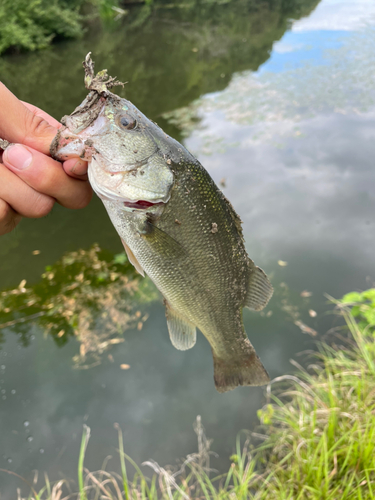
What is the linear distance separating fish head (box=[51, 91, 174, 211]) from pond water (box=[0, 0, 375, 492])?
341 cm

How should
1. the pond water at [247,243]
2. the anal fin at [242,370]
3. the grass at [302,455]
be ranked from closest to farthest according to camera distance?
the anal fin at [242,370], the grass at [302,455], the pond water at [247,243]

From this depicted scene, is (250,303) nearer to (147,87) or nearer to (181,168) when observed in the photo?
(181,168)

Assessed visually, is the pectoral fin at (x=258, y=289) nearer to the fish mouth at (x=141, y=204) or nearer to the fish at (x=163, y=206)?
the fish at (x=163, y=206)

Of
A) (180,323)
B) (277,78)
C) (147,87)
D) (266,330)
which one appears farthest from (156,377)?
(277,78)

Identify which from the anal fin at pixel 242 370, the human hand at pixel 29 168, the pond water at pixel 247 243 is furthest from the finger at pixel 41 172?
the pond water at pixel 247 243

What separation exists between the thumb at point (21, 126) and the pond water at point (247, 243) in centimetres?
358

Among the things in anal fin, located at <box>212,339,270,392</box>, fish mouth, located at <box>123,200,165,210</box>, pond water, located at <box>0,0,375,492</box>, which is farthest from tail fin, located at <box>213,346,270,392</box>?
pond water, located at <box>0,0,375,492</box>

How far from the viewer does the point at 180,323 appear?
6.81 ft

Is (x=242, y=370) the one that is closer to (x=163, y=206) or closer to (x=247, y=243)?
(x=163, y=206)

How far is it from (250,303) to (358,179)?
20.7 ft

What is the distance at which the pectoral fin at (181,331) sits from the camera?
2.07 meters

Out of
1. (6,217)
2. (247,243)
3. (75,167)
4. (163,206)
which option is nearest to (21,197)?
(6,217)

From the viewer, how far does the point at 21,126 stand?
161 cm

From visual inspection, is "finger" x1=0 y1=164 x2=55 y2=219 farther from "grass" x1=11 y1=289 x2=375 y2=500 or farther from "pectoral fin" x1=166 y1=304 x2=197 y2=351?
"grass" x1=11 y1=289 x2=375 y2=500
